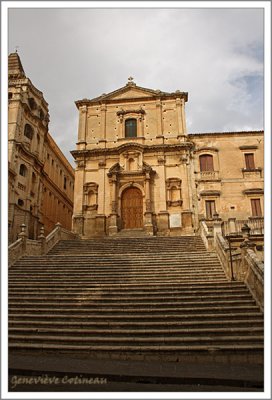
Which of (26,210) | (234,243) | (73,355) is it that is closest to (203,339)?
(73,355)

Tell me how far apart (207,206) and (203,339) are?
15.8 m

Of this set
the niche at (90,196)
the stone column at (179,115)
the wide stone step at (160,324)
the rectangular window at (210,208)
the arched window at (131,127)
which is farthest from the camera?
the arched window at (131,127)

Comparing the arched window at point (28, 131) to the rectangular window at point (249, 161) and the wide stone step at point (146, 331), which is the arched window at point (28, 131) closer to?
the rectangular window at point (249, 161)

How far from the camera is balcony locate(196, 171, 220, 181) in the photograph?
75.1 feet

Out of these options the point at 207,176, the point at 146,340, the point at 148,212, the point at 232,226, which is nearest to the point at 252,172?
the point at 207,176

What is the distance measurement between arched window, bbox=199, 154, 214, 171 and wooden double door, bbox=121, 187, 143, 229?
5434 mm

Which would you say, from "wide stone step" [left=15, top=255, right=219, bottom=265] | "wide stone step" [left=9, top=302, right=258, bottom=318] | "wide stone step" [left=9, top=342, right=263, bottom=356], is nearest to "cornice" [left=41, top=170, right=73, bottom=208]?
"wide stone step" [left=15, top=255, right=219, bottom=265]

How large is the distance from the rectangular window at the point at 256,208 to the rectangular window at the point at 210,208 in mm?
2807

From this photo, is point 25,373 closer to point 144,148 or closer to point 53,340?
point 53,340

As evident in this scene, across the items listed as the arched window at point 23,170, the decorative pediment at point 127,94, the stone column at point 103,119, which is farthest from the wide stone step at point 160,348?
the decorative pediment at point 127,94

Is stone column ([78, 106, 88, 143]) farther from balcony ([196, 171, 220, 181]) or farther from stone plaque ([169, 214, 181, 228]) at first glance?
balcony ([196, 171, 220, 181])

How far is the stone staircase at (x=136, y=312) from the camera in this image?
709cm

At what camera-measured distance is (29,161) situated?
1031 inches

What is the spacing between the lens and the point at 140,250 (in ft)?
55.1
